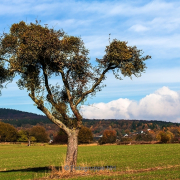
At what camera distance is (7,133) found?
144500 millimetres

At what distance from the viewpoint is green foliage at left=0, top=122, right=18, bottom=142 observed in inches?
5659

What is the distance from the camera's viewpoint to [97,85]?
70.8 ft

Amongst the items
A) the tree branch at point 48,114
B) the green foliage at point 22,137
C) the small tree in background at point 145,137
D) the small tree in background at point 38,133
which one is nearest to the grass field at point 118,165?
the tree branch at point 48,114

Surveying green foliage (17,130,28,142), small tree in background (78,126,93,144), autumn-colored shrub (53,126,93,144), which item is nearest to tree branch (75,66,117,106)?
autumn-colored shrub (53,126,93,144)

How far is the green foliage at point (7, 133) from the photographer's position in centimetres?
14375

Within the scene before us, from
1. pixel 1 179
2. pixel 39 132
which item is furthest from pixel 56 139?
pixel 1 179

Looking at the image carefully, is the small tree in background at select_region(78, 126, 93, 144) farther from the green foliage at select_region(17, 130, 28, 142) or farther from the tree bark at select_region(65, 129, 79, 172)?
the tree bark at select_region(65, 129, 79, 172)

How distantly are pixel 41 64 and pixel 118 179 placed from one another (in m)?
11.1

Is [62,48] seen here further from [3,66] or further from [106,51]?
[3,66]

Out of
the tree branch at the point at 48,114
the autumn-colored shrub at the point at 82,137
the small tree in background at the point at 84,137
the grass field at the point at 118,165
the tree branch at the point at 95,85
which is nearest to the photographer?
the grass field at the point at 118,165

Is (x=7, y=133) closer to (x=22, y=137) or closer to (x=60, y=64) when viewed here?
(x=22, y=137)

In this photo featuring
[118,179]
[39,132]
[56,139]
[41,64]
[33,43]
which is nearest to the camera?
[118,179]

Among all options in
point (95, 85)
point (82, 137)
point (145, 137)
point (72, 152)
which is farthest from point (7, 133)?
point (95, 85)

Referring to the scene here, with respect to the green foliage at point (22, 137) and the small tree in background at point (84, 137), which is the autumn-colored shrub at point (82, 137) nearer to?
the small tree in background at point (84, 137)
